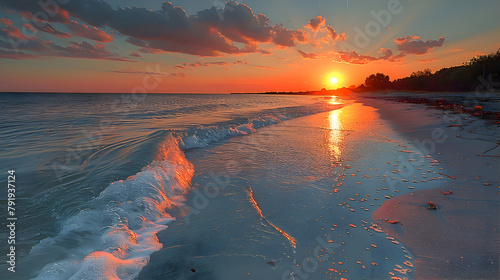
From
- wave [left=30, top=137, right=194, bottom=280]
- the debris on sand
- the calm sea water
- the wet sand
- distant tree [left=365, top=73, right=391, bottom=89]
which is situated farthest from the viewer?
distant tree [left=365, top=73, right=391, bottom=89]

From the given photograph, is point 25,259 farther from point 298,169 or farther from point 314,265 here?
point 298,169

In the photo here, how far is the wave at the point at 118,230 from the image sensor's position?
9.04 feet

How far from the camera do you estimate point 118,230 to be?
3568 millimetres

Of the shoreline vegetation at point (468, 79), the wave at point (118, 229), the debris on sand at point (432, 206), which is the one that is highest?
the shoreline vegetation at point (468, 79)

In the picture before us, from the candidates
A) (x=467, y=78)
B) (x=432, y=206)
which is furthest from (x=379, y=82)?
(x=432, y=206)

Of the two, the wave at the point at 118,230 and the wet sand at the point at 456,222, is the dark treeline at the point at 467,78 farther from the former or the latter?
the wave at the point at 118,230

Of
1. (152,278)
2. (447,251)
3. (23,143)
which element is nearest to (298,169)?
(447,251)

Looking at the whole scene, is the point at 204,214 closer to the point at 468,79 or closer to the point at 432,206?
the point at 432,206

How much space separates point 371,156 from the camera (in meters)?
7.46

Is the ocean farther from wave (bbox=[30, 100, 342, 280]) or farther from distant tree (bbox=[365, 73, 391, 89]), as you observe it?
distant tree (bbox=[365, 73, 391, 89])

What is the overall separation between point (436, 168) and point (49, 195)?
380 inches

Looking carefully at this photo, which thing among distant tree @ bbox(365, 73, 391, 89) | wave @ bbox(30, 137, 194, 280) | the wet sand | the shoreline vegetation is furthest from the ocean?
distant tree @ bbox(365, 73, 391, 89)

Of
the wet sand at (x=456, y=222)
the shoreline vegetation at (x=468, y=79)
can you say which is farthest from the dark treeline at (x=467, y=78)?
the wet sand at (x=456, y=222)

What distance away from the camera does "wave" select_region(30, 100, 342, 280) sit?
2.76m
